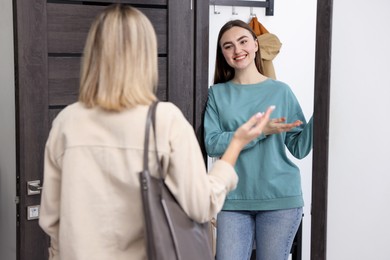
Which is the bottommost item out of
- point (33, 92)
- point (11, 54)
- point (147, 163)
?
point (147, 163)

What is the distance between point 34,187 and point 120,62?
86 cm

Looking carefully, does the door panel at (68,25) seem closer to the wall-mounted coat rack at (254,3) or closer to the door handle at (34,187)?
the door handle at (34,187)

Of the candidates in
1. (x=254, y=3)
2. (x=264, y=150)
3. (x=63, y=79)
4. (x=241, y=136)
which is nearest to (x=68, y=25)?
(x=63, y=79)

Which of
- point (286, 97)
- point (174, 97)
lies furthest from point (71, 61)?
point (286, 97)

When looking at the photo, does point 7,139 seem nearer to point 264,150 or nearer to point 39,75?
point 39,75

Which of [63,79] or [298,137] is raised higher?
[63,79]

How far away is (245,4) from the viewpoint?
107 inches

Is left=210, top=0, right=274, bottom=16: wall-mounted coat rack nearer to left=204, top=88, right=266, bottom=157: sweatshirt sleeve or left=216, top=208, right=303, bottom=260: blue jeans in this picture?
left=204, top=88, right=266, bottom=157: sweatshirt sleeve

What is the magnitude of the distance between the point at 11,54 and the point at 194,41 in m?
0.61

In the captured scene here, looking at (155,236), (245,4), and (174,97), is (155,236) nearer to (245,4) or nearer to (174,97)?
(174,97)

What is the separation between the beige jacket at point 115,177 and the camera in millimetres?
1189

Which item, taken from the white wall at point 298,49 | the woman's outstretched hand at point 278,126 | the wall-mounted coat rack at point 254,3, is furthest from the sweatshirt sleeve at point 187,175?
the white wall at point 298,49

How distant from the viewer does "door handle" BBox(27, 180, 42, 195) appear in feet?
6.24

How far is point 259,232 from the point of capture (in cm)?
196
